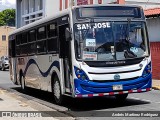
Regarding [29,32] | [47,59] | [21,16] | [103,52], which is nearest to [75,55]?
[103,52]

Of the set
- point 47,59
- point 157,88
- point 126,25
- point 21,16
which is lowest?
point 157,88

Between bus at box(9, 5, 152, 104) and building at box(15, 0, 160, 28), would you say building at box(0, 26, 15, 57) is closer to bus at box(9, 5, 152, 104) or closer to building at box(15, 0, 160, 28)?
building at box(15, 0, 160, 28)

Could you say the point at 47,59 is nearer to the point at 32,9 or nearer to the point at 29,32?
the point at 29,32

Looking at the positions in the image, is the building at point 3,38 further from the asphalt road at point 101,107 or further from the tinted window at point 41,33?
the asphalt road at point 101,107

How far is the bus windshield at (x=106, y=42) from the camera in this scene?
1142 centimetres

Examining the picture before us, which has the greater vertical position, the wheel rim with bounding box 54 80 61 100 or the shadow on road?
the wheel rim with bounding box 54 80 61 100

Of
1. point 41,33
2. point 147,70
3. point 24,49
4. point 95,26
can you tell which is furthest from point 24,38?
point 147,70

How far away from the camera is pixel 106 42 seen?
11508 millimetres

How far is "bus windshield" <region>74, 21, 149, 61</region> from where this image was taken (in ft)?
37.5

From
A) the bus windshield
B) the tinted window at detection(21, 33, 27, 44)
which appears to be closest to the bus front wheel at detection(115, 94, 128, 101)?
the bus windshield

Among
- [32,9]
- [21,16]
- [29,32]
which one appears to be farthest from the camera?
[21,16]

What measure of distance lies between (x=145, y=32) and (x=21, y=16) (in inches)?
1696

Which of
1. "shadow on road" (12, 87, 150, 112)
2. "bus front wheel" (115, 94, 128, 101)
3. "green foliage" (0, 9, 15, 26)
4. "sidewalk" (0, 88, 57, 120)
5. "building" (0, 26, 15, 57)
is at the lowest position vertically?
"shadow on road" (12, 87, 150, 112)

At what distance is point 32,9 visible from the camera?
49750mm
